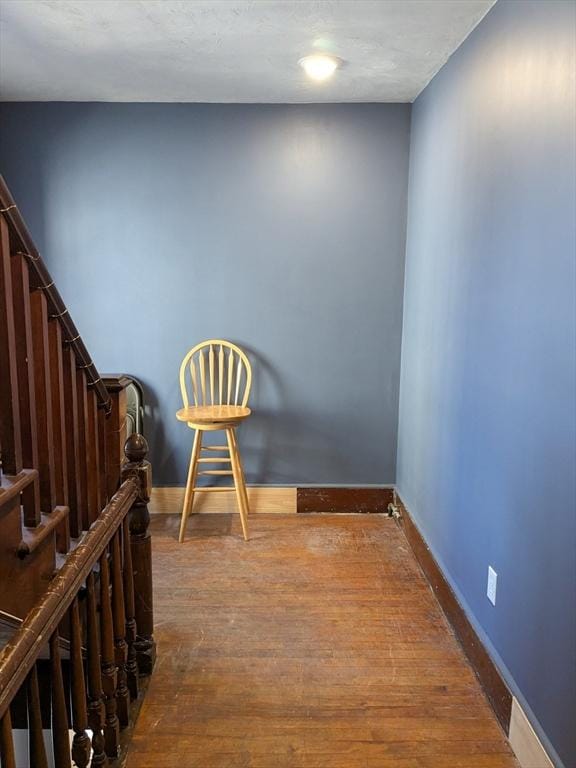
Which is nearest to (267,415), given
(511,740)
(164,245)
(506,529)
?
(164,245)

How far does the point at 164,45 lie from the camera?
2502 mm

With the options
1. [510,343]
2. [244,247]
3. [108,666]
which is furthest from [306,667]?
[244,247]

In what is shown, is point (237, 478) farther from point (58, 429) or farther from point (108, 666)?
point (108, 666)

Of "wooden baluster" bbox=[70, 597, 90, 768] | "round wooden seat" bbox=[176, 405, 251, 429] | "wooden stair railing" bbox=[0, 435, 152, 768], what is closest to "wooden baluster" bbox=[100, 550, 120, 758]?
"wooden stair railing" bbox=[0, 435, 152, 768]

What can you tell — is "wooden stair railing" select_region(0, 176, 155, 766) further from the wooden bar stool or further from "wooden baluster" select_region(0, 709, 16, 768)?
the wooden bar stool

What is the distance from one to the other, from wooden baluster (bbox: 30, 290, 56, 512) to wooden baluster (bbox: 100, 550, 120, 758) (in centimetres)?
36

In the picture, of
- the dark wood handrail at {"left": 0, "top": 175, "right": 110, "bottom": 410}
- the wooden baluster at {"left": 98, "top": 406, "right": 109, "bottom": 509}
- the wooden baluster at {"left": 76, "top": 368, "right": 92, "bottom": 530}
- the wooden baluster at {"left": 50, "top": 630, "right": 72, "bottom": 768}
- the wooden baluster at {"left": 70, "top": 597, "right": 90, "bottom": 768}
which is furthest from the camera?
the wooden baluster at {"left": 98, "top": 406, "right": 109, "bottom": 509}

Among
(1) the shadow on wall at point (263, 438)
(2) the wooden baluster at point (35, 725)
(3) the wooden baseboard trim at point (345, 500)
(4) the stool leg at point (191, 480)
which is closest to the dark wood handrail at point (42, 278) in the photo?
(2) the wooden baluster at point (35, 725)

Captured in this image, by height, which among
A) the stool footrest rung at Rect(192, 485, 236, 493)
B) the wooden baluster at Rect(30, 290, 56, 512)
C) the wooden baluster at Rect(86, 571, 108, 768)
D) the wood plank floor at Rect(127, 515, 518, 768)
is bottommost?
the wood plank floor at Rect(127, 515, 518, 768)

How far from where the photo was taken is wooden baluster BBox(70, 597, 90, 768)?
129 cm

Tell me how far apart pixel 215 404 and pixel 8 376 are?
2.07m

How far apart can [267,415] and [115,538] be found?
1967mm

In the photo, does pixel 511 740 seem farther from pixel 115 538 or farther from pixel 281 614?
pixel 115 538

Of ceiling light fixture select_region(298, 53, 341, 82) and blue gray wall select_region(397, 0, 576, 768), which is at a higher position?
ceiling light fixture select_region(298, 53, 341, 82)
